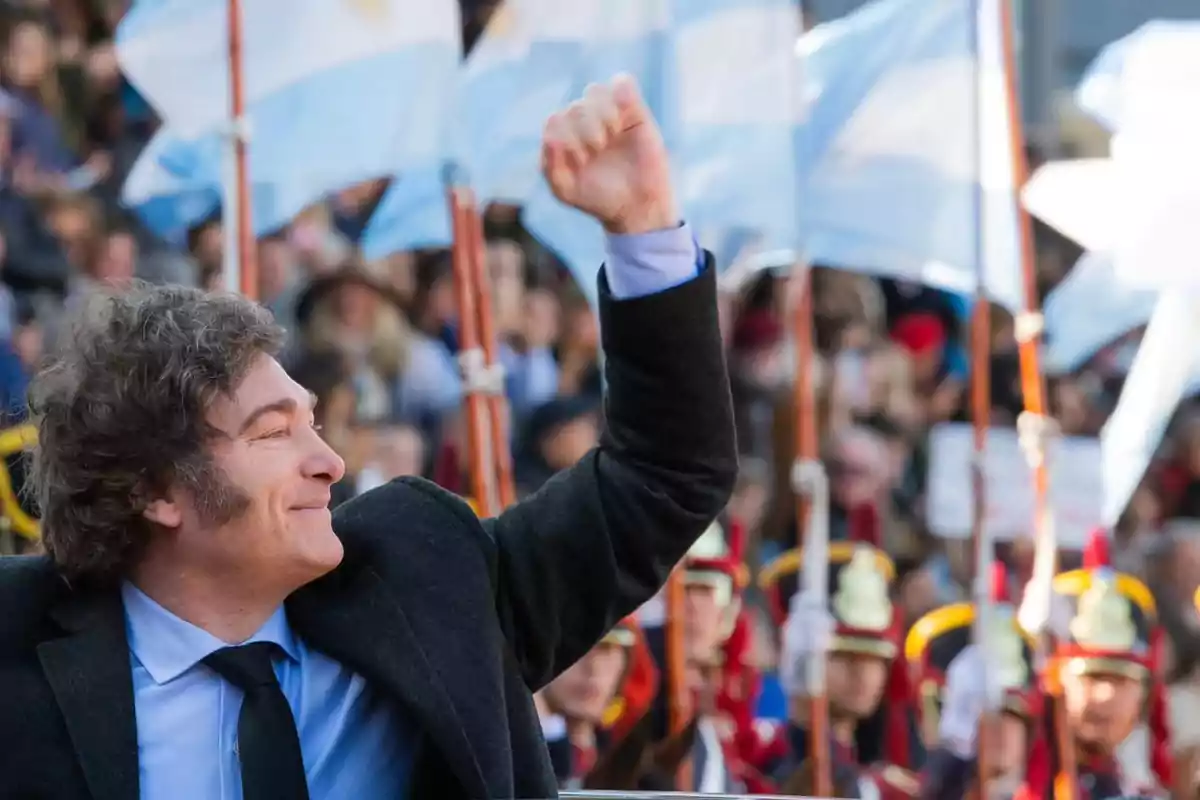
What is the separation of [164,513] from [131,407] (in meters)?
0.12

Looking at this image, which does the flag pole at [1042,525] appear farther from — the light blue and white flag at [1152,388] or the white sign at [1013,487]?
the light blue and white flag at [1152,388]

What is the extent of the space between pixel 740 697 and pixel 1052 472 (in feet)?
3.49

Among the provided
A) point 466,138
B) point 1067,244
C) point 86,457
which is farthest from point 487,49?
point 1067,244

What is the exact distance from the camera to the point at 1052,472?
6426 millimetres

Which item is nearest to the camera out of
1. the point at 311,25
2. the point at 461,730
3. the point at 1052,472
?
the point at 461,730

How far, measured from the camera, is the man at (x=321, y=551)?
2.36 metres

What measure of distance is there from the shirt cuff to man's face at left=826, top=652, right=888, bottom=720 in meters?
4.31

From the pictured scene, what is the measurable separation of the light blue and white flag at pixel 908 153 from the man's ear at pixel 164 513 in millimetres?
4307

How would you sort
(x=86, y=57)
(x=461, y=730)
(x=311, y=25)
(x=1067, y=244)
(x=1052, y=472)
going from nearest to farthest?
(x=461, y=730)
(x=311, y=25)
(x=1052, y=472)
(x=86, y=57)
(x=1067, y=244)

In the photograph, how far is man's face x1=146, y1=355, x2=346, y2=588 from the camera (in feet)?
7.92

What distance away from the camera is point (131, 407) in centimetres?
245

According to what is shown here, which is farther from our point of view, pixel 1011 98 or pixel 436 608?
pixel 1011 98

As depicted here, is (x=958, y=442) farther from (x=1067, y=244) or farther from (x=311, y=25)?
(x=1067, y=244)

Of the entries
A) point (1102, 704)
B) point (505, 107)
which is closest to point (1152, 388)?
point (1102, 704)
